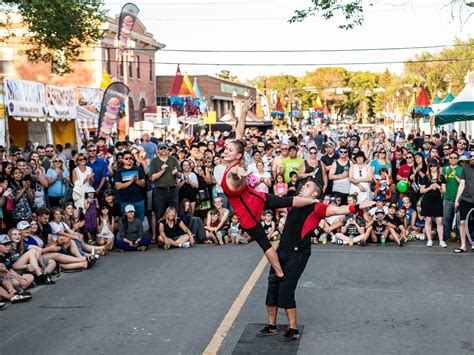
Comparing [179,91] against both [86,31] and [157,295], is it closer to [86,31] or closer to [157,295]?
[86,31]

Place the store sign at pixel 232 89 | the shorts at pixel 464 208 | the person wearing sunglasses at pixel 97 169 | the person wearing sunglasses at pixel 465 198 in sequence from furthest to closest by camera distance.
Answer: the store sign at pixel 232 89, the person wearing sunglasses at pixel 97 169, the shorts at pixel 464 208, the person wearing sunglasses at pixel 465 198

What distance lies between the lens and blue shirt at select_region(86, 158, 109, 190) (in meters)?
15.2

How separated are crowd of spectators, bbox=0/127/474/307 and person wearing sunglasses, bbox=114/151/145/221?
0.02 m

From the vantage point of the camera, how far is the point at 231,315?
27.7 feet

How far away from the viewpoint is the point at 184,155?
56.3 ft

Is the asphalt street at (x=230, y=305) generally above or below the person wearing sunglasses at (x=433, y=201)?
below

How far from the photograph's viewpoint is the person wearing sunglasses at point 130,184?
14508mm

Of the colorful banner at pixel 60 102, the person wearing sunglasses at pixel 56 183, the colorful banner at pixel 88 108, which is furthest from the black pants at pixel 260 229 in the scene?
the colorful banner at pixel 88 108

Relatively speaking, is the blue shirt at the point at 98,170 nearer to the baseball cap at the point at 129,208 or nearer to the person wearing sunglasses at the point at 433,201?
the baseball cap at the point at 129,208

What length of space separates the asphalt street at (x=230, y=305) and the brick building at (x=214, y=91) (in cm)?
5244

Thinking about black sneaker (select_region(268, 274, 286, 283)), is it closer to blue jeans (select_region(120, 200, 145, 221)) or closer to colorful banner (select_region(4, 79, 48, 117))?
blue jeans (select_region(120, 200, 145, 221))

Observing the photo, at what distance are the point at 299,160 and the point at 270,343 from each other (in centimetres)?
900

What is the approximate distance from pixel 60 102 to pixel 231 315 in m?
16.7

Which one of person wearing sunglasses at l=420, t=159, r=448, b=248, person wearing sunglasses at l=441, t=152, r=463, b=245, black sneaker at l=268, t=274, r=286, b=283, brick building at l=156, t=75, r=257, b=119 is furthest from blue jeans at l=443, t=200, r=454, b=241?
brick building at l=156, t=75, r=257, b=119
